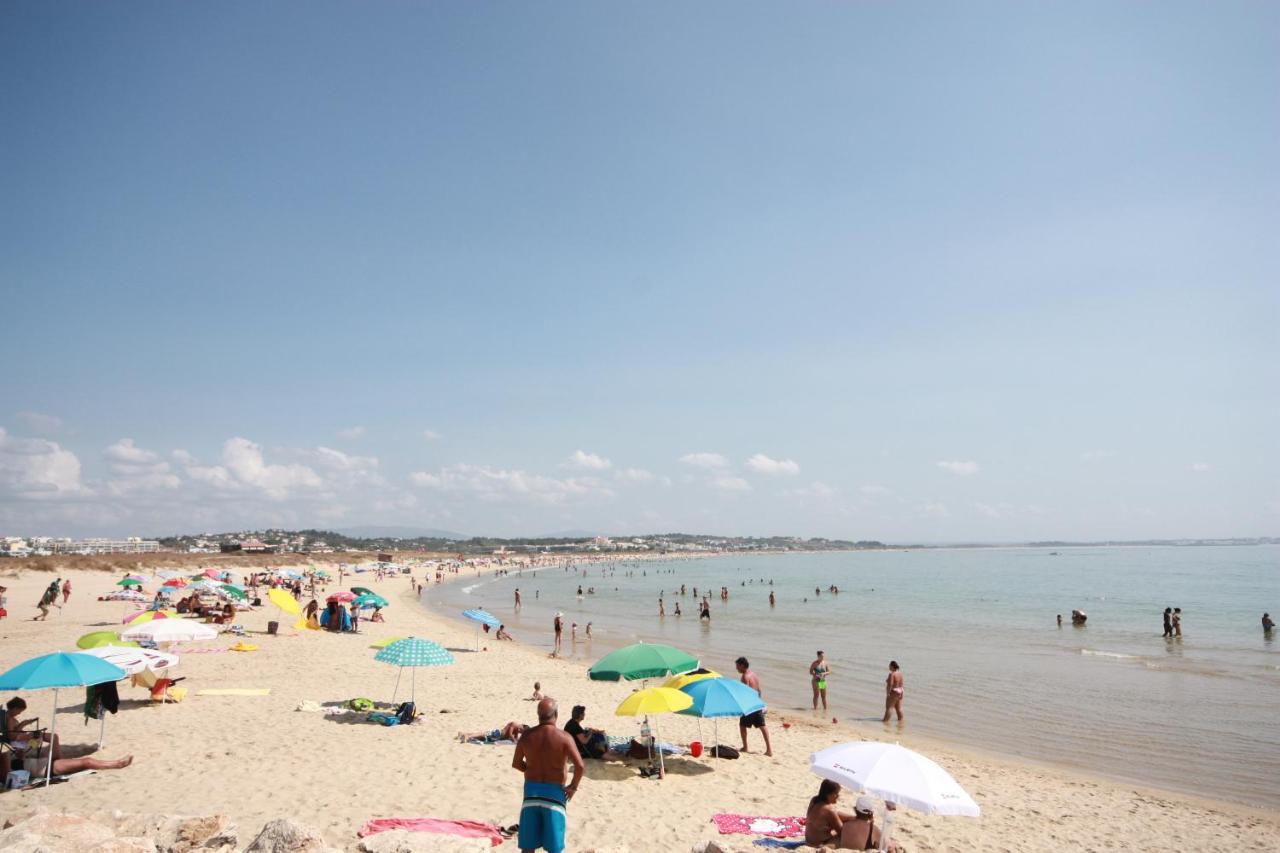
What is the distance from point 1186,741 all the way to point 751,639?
1667cm

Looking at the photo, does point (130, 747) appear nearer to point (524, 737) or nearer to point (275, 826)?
point (275, 826)

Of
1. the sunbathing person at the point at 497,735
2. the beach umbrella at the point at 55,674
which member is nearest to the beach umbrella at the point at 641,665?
the sunbathing person at the point at 497,735

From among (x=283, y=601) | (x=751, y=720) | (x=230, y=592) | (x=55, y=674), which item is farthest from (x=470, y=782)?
(x=230, y=592)

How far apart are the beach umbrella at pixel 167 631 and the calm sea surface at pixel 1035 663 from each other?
12734 millimetres

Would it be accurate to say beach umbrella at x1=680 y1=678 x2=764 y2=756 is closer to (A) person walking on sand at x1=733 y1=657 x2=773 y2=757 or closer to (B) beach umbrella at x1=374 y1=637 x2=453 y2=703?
(A) person walking on sand at x1=733 y1=657 x2=773 y2=757

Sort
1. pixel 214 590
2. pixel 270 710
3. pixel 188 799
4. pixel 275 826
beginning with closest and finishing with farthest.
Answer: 1. pixel 275 826
2. pixel 188 799
3. pixel 270 710
4. pixel 214 590

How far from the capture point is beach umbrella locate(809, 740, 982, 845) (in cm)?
579

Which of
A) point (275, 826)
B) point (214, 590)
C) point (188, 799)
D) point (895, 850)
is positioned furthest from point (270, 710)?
point (214, 590)

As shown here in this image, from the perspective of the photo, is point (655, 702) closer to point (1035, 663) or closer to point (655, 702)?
point (655, 702)

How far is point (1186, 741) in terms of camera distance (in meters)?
14.0

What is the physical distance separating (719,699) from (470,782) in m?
3.37

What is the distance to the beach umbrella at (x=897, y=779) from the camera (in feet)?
19.0

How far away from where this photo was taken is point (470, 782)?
8.77 meters

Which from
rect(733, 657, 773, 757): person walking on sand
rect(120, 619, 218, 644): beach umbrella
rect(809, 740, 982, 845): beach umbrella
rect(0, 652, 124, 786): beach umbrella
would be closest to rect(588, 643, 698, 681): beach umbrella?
rect(733, 657, 773, 757): person walking on sand
